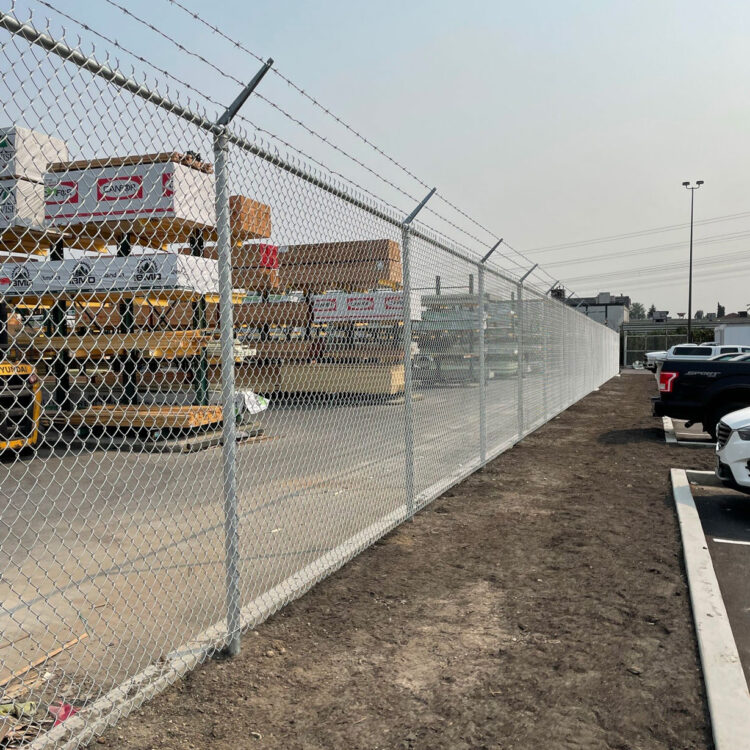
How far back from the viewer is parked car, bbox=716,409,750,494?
647cm

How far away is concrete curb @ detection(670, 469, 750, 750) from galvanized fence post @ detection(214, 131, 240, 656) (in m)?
2.24

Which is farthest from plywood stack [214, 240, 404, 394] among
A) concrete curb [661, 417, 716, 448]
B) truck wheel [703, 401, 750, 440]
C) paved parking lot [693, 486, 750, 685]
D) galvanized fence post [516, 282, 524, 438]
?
truck wheel [703, 401, 750, 440]

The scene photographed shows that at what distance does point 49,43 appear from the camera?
2344mm

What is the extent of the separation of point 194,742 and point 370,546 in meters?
2.66

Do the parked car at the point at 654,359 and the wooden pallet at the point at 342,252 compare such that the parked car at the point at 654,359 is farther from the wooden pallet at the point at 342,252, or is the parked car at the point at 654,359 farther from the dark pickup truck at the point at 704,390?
the wooden pallet at the point at 342,252

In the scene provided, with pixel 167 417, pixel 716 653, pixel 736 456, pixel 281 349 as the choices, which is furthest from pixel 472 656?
pixel 167 417

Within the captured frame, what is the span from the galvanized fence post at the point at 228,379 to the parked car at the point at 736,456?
5.26 meters

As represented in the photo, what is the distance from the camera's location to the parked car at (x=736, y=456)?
6473 millimetres

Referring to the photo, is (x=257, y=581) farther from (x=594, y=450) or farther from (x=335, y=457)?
(x=594, y=450)

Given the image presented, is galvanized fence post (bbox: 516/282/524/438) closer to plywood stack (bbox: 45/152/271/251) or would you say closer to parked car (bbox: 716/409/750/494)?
parked car (bbox: 716/409/750/494)

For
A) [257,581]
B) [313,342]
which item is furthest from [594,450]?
[257,581]

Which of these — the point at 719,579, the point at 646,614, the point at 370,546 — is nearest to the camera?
the point at 646,614

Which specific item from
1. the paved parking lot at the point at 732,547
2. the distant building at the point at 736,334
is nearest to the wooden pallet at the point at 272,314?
the paved parking lot at the point at 732,547

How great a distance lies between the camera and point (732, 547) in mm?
5461
